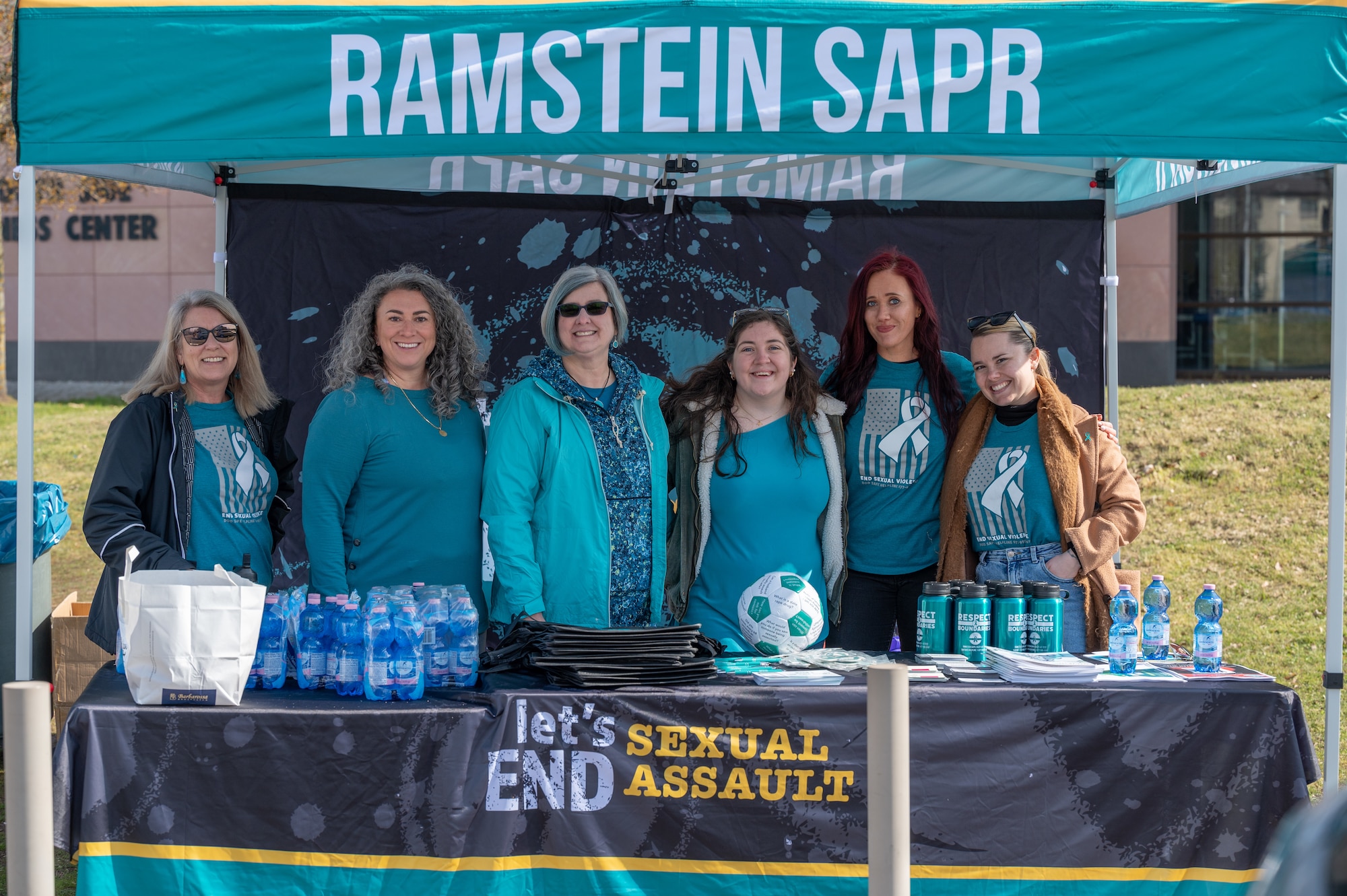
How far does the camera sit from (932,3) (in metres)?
3.19

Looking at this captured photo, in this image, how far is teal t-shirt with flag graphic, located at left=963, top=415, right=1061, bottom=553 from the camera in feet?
12.0

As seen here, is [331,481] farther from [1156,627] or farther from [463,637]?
[1156,627]

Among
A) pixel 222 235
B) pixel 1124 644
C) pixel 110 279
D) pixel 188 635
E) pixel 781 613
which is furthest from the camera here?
pixel 110 279

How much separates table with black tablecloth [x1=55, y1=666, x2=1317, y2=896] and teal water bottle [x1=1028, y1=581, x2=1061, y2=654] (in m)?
0.27

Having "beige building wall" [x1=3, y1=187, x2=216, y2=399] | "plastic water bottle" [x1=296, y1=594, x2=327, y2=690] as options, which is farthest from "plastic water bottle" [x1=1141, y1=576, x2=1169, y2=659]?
"beige building wall" [x1=3, y1=187, x2=216, y2=399]

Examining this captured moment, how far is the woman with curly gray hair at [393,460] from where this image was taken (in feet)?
11.4

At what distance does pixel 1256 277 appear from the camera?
14922mm

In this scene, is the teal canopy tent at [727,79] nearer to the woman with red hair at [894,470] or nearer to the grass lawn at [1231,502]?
the woman with red hair at [894,470]

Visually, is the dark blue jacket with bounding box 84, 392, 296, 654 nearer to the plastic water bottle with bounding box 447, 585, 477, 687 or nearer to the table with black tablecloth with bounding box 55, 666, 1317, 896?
the table with black tablecloth with bounding box 55, 666, 1317, 896

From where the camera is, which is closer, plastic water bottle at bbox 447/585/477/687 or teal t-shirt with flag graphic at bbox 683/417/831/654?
plastic water bottle at bbox 447/585/477/687

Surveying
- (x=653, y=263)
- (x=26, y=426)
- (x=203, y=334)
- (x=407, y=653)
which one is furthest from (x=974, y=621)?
(x=26, y=426)

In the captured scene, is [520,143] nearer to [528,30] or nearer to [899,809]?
[528,30]

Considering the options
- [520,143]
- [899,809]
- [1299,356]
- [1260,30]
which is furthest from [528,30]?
[1299,356]

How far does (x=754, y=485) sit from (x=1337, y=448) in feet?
5.65
